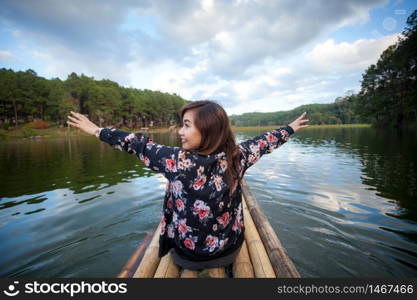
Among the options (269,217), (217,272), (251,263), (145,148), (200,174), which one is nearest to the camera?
(200,174)

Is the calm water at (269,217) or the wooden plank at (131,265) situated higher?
the wooden plank at (131,265)

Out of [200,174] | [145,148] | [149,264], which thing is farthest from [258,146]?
[149,264]

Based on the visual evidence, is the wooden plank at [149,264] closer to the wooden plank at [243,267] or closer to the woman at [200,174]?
the woman at [200,174]

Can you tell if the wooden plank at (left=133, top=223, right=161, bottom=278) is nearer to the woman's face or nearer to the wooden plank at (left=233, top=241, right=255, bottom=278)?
the wooden plank at (left=233, top=241, right=255, bottom=278)

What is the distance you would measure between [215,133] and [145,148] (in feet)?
2.28

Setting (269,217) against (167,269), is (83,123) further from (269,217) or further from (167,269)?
(269,217)

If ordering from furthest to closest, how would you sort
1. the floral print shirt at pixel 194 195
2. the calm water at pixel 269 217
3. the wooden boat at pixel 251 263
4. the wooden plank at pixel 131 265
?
the calm water at pixel 269 217, the wooden plank at pixel 131 265, the wooden boat at pixel 251 263, the floral print shirt at pixel 194 195

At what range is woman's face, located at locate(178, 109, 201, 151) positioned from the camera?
6.21ft

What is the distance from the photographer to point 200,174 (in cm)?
185

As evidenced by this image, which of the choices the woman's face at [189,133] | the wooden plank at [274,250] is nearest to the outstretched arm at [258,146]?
the woman's face at [189,133]

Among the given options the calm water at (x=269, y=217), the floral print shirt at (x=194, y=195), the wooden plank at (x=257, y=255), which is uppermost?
the floral print shirt at (x=194, y=195)

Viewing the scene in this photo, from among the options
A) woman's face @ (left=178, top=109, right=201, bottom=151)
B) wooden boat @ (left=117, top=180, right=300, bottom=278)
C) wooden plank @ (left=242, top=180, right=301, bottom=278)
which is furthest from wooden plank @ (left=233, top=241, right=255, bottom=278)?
woman's face @ (left=178, top=109, right=201, bottom=151)

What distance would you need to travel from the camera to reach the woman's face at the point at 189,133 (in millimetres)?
1893

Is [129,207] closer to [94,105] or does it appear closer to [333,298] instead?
[333,298]
